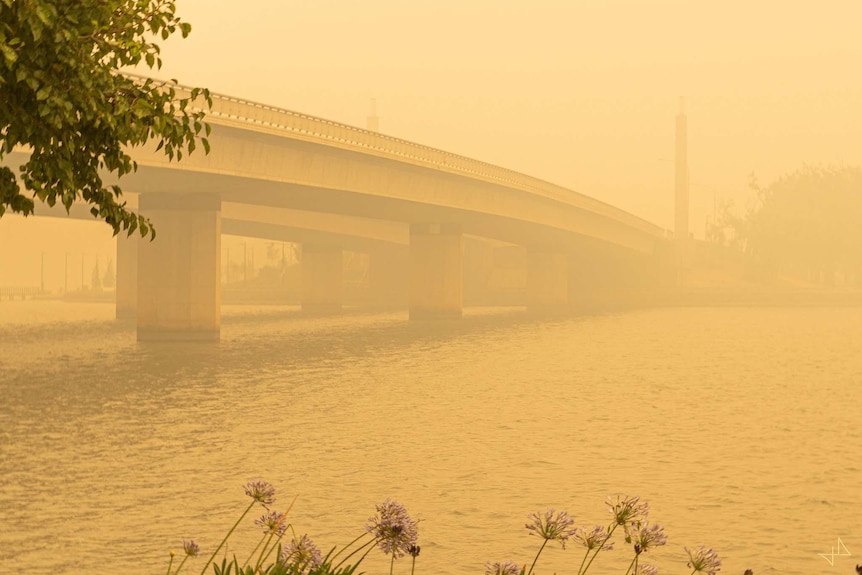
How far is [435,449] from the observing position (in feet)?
92.0

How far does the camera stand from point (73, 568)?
1598cm

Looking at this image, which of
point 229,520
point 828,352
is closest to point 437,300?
point 828,352

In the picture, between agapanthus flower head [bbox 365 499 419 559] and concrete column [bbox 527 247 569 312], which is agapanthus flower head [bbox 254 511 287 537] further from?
concrete column [bbox 527 247 569 312]

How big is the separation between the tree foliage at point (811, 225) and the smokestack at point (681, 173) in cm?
884

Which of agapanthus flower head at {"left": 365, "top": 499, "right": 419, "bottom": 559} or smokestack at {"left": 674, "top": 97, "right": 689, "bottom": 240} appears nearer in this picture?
agapanthus flower head at {"left": 365, "top": 499, "right": 419, "bottom": 559}

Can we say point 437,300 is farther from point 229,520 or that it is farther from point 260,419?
point 229,520

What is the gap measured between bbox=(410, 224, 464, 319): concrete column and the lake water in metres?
35.2

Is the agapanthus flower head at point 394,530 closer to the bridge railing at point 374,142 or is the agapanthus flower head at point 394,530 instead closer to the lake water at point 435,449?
the lake water at point 435,449

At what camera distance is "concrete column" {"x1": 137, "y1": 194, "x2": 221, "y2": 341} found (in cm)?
6625

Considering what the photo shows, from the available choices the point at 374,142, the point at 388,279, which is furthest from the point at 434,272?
the point at 388,279

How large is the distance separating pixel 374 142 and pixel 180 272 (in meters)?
14.7

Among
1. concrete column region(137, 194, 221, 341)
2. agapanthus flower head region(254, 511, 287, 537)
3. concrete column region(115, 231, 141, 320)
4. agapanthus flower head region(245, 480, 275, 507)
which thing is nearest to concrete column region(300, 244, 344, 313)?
concrete column region(115, 231, 141, 320)

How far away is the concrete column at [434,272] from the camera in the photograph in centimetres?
9844

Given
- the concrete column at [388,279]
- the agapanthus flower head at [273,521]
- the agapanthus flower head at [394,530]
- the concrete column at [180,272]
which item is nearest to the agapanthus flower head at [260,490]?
the agapanthus flower head at [273,521]
